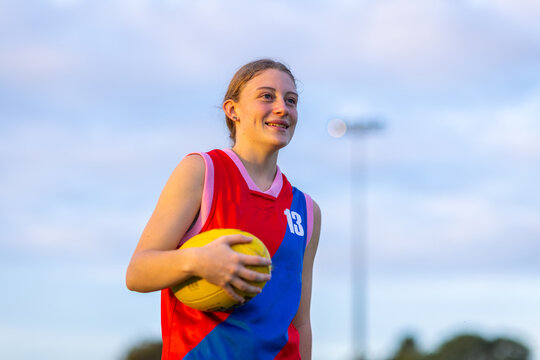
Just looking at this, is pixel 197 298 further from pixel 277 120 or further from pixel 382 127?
pixel 382 127

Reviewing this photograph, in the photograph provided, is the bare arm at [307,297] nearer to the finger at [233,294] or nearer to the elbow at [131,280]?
the finger at [233,294]

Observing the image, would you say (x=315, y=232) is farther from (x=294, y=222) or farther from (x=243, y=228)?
(x=243, y=228)

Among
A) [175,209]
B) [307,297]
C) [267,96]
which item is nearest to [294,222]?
[307,297]

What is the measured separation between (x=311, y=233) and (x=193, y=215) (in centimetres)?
103

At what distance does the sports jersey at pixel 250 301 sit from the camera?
4.51 metres

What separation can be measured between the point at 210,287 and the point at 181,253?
224 mm

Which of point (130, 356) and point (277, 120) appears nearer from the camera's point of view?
point (277, 120)

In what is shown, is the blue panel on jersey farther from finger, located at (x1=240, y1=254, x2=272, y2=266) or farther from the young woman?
finger, located at (x1=240, y1=254, x2=272, y2=266)

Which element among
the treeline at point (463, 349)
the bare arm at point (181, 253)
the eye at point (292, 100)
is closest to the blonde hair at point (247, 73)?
the eye at point (292, 100)

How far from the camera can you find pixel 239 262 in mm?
3871

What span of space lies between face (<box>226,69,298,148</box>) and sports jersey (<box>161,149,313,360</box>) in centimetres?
20

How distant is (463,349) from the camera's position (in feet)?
208

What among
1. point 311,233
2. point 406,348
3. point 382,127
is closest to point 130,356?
point 406,348

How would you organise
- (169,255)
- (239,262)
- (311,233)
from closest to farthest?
(239,262)
(169,255)
(311,233)
